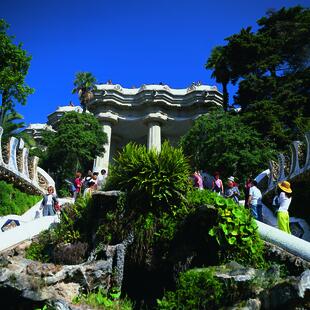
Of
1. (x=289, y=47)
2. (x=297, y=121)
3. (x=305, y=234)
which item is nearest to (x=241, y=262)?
(x=305, y=234)

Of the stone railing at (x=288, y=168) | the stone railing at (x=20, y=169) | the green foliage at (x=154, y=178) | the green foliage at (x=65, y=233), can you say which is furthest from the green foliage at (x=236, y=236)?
the stone railing at (x=20, y=169)

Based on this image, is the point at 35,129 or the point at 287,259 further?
the point at 35,129

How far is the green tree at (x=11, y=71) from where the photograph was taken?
21000 millimetres

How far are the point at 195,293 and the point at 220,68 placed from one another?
2474 centimetres

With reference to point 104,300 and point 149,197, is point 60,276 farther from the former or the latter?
point 149,197

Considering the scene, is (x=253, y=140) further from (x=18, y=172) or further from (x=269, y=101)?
(x=18, y=172)

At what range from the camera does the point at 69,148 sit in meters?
27.3

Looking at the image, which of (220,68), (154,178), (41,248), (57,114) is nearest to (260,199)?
(154,178)

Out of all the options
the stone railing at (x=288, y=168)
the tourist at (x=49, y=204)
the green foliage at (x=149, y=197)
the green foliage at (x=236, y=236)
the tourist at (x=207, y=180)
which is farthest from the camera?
the tourist at (x=207, y=180)

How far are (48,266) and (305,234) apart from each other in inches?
285

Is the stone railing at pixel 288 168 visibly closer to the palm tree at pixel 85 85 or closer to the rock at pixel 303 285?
the rock at pixel 303 285

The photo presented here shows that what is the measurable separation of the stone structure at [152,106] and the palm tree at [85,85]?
55cm

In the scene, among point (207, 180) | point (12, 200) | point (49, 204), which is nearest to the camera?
point (49, 204)

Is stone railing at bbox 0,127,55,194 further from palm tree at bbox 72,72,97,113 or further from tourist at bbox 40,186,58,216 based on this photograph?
palm tree at bbox 72,72,97,113
